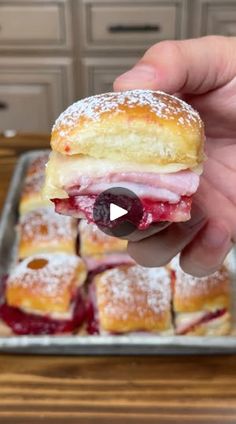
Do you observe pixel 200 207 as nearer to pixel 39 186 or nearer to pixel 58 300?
pixel 58 300

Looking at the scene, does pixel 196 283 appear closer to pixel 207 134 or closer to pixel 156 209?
pixel 207 134

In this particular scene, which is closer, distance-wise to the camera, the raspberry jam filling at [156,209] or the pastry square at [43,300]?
the raspberry jam filling at [156,209]

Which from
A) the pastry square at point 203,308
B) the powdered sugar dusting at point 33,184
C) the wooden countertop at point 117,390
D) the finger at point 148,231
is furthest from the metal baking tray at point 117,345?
the powdered sugar dusting at point 33,184

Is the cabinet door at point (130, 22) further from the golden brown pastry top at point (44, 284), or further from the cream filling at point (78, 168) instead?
the cream filling at point (78, 168)

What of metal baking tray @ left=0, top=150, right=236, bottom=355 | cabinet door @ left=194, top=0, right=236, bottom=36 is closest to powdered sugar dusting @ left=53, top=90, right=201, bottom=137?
metal baking tray @ left=0, top=150, right=236, bottom=355

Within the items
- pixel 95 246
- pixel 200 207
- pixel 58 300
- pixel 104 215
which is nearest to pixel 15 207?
pixel 95 246

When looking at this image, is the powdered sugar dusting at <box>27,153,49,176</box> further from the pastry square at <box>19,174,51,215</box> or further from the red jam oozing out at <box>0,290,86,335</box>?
the red jam oozing out at <box>0,290,86,335</box>
